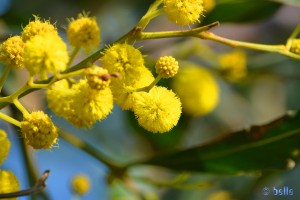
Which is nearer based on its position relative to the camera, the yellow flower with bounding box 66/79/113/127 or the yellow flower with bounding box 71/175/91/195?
the yellow flower with bounding box 66/79/113/127

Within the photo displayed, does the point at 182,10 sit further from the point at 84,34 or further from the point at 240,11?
the point at 240,11

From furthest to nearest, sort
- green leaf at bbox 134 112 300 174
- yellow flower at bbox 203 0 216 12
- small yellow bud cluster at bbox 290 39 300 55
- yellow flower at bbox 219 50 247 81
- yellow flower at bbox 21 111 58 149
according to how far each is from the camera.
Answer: yellow flower at bbox 219 50 247 81 < yellow flower at bbox 203 0 216 12 < green leaf at bbox 134 112 300 174 < small yellow bud cluster at bbox 290 39 300 55 < yellow flower at bbox 21 111 58 149

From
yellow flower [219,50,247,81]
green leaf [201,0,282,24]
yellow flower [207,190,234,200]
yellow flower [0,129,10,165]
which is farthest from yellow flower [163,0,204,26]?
yellow flower [207,190,234,200]

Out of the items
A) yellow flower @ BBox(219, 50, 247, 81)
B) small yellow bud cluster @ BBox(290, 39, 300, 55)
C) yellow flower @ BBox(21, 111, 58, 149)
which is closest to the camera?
yellow flower @ BBox(21, 111, 58, 149)

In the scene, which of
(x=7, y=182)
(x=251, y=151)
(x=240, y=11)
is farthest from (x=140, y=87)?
(x=240, y=11)

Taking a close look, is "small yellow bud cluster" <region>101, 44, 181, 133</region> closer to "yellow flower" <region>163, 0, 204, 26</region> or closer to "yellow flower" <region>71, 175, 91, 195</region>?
"yellow flower" <region>163, 0, 204, 26</region>

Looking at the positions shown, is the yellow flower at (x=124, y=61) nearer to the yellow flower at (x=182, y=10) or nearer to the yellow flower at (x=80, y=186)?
the yellow flower at (x=182, y=10)

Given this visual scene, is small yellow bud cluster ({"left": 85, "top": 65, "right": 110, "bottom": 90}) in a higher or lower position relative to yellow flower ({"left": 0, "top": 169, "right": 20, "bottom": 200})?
higher

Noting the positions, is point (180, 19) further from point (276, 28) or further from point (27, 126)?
point (276, 28)

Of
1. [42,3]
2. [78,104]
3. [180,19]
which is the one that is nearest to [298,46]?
[180,19]
